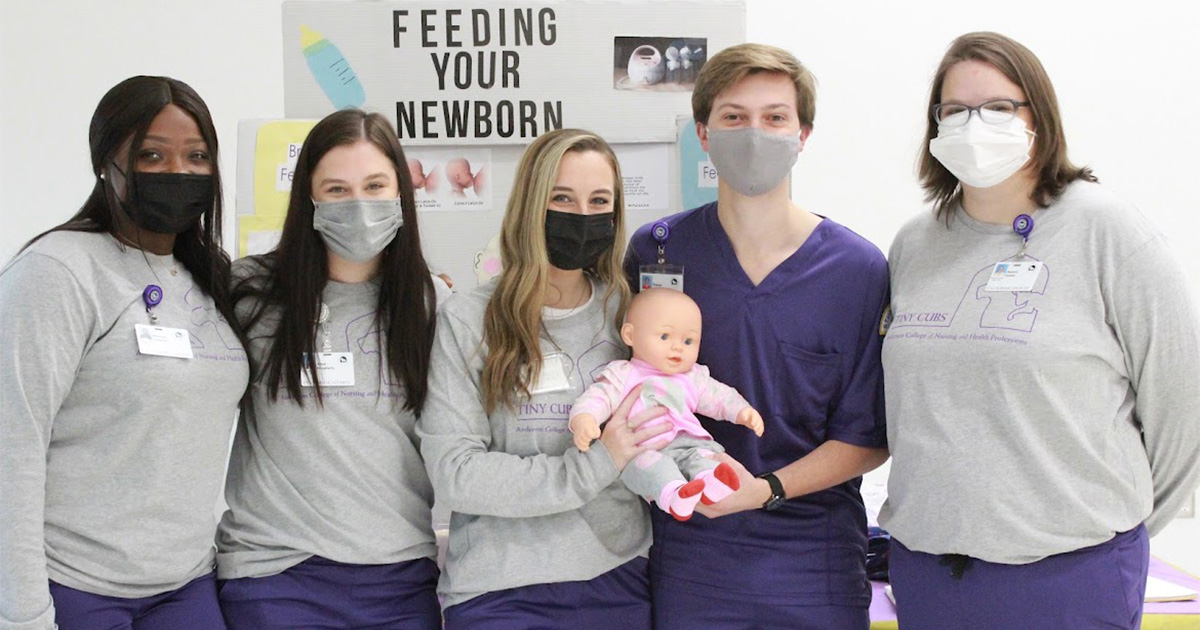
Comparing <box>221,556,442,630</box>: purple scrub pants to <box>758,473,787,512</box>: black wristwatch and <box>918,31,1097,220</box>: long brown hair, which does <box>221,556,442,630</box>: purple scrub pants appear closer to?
<box>758,473,787,512</box>: black wristwatch

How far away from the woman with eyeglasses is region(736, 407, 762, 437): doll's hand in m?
0.31

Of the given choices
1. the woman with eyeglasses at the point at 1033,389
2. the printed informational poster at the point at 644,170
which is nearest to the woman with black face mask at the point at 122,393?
the woman with eyeglasses at the point at 1033,389

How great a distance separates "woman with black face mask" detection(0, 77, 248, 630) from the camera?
181 centimetres

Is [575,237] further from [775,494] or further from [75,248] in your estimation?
[75,248]

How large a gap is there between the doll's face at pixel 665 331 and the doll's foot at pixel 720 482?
0.94 ft

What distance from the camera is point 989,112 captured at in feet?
6.70

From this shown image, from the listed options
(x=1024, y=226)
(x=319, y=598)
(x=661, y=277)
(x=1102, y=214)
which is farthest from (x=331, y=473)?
(x=1102, y=214)

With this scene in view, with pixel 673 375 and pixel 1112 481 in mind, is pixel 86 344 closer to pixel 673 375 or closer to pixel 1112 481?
pixel 673 375

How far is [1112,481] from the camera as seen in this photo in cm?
192

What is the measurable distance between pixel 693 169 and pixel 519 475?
5.63 ft

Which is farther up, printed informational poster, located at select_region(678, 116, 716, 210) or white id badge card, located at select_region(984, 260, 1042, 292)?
printed informational poster, located at select_region(678, 116, 716, 210)

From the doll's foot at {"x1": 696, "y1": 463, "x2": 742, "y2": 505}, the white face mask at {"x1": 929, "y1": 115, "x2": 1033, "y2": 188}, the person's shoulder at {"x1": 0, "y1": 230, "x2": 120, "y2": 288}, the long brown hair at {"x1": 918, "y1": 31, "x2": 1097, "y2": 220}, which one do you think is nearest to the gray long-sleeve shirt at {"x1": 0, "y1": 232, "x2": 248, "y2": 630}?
the person's shoulder at {"x1": 0, "y1": 230, "x2": 120, "y2": 288}

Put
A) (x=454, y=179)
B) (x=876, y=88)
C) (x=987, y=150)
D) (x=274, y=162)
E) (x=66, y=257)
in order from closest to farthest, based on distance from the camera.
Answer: (x=66, y=257)
(x=987, y=150)
(x=274, y=162)
(x=454, y=179)
(x=876, y=88)

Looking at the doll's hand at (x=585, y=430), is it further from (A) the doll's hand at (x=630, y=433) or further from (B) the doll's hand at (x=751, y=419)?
(B) the doll's hand at (x=751, y=419)
